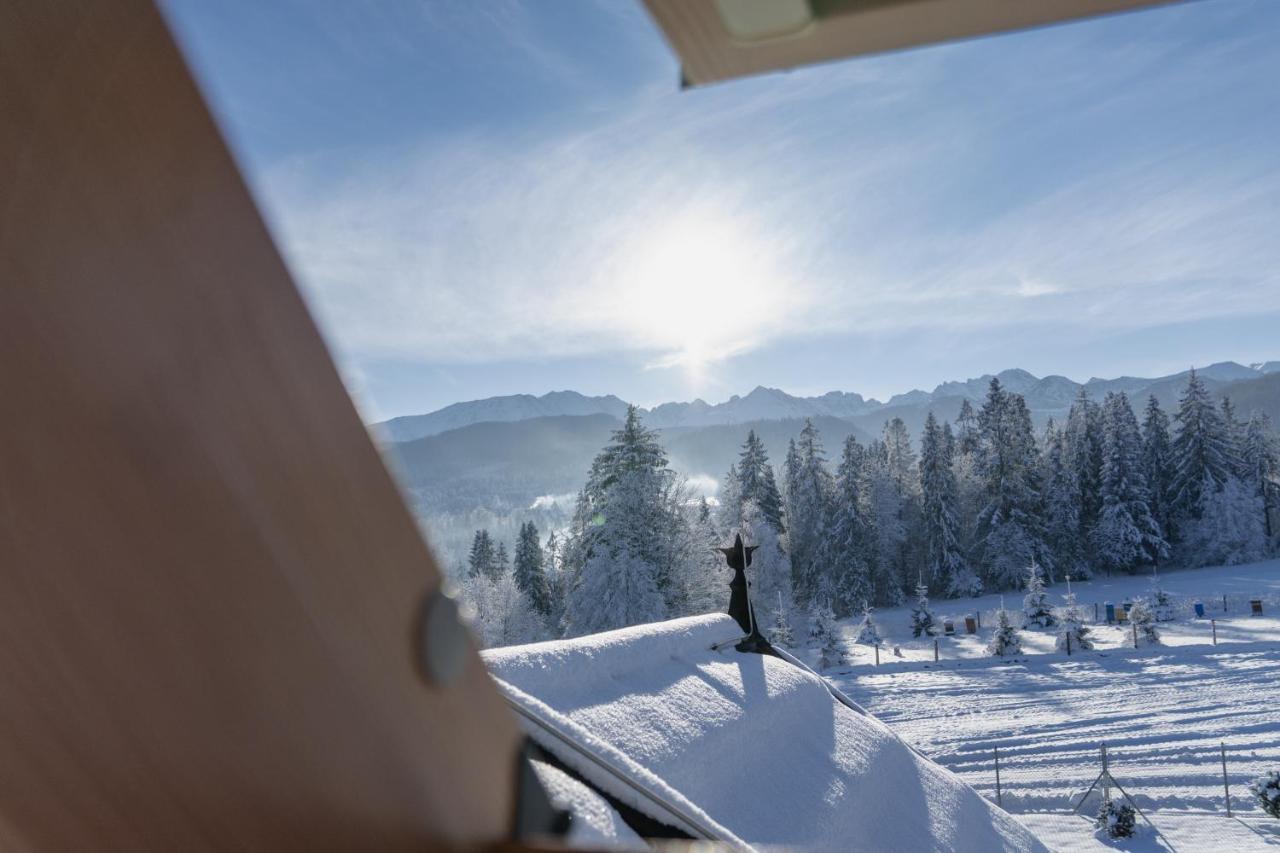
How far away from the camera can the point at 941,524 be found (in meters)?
33.2

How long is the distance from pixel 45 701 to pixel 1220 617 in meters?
28.5

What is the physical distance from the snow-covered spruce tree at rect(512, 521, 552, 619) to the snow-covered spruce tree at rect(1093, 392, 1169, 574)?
73.0 ft

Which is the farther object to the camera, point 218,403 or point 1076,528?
point 1076,528

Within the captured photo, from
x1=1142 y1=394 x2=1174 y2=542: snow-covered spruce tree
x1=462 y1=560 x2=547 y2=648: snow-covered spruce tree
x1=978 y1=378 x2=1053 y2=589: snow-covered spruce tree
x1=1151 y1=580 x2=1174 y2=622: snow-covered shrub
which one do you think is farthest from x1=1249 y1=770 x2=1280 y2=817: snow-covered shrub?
x1=1142 y1=394 x2=1174 y2=542: snow-covered spruce tree

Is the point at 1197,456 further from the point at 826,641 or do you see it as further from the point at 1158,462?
the point at 826,641

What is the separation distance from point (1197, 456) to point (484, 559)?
3018 cm

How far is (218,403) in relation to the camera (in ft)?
1.31

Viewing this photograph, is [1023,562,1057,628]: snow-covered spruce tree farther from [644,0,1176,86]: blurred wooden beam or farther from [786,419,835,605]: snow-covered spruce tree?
[644,0,1176,86]: blurred wooden beam

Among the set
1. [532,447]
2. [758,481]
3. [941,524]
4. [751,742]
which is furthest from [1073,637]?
[532,447]

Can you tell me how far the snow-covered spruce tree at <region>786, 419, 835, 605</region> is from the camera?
112 feet

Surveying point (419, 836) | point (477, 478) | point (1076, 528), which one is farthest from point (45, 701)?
point (477, 478)

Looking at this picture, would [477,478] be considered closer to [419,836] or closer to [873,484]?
[873,484]

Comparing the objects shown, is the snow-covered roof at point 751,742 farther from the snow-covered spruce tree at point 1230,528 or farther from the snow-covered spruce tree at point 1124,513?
the snow-covered spruce tree at point 1230,528

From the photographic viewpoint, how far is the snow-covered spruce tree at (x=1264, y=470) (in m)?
33.1
